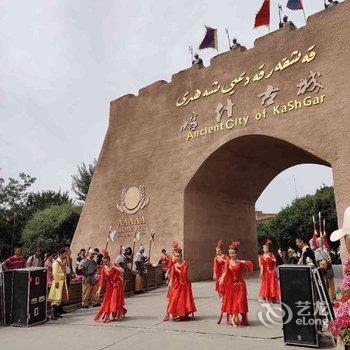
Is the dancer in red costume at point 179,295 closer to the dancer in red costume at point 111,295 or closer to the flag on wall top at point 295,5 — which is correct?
the dancer in red costume at point 111,295

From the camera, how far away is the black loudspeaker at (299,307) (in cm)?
653

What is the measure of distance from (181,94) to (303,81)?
6.48 meters

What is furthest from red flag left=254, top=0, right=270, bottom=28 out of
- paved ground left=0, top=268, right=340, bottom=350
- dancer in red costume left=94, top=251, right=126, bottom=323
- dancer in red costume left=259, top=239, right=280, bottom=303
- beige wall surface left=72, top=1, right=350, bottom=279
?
dancer in red costume left=94, top=251, right=126, bottom=323

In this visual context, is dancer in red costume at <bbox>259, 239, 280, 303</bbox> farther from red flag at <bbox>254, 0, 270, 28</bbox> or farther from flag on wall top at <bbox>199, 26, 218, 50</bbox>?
flag on wall top at <bbox>199, 26, 218, 50</bbox>

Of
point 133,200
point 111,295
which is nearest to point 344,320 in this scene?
point 111,295

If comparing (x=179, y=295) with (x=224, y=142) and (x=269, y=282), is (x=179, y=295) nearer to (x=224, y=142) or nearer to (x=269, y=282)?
(x=269, y=282)

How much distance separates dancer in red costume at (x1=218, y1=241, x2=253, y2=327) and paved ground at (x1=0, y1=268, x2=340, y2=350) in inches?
→ 11.5

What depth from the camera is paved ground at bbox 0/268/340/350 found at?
6.92m

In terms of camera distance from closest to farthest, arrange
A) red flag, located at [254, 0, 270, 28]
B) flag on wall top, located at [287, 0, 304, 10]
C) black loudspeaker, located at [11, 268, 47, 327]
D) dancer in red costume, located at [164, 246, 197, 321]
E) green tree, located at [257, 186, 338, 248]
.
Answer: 1. dancer in red costume, located at [164, 246, 197, 321]
2. black loudspeaker, located at [11, 268, 47, 327]
3. flag on wall top, located at [287, 0, 304, 10]
4. red flag, located at [254, 0, 270, 28]
5. green tree, located at [257, 186, 338, 248]

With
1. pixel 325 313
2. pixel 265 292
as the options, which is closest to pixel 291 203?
pixel 265 292

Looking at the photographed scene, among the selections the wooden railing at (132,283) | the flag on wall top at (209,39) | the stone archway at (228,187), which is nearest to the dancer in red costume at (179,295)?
the wooden railing at (132,283)

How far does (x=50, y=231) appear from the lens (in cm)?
2961

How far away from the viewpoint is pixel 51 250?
28.6 metres

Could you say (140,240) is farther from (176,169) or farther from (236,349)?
(236,349)
